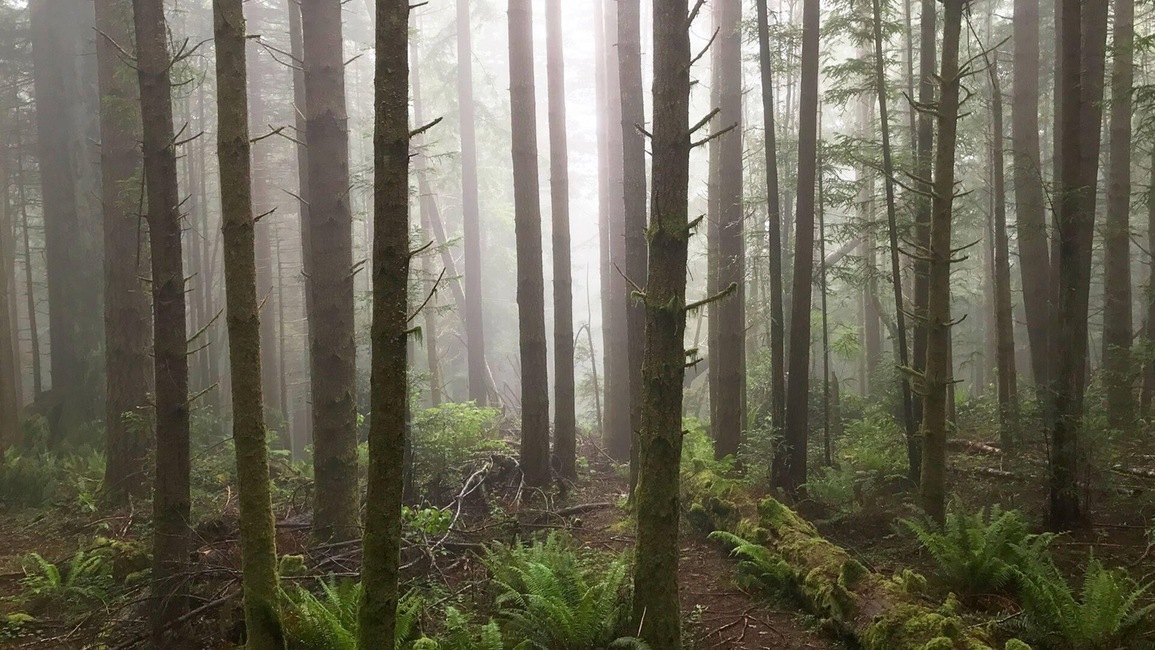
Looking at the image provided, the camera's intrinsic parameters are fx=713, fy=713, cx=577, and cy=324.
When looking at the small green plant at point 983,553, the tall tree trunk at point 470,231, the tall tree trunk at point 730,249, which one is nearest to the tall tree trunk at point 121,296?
the tall tree trunk at point 730,249

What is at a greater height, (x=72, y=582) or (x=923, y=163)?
(x=923, y=163)

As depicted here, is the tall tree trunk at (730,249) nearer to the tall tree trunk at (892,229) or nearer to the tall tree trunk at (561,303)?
the tall tree trunk at (561,303)

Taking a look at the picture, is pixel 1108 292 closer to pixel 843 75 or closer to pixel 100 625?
pixel 843 75

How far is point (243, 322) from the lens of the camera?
487 cm

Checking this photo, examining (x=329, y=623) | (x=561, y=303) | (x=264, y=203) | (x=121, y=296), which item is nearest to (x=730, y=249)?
(x=561, y=303)

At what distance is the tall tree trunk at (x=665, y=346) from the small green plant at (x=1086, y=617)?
9.35 ft

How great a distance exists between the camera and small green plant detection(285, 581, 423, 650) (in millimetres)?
5105

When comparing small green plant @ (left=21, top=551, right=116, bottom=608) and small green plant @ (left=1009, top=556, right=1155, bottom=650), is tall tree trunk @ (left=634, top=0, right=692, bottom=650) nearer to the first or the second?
small green plant @ (left=1009, top=556, right=1155, bottom=650)

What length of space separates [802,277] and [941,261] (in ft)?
7.36

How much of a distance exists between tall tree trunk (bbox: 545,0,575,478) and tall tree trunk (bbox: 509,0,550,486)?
1.62 feet

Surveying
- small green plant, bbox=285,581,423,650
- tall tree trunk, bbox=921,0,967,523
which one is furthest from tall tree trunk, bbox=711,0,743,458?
small green plant, bbox=285,581,423,650

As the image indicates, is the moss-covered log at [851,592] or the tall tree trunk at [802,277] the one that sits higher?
the tall tree trunk at [802,277]

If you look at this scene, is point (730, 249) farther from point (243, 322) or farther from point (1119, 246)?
point (243, 322)

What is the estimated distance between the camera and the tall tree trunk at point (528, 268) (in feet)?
39.1
